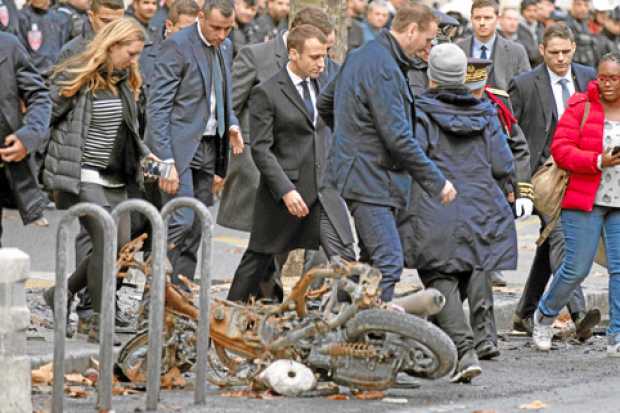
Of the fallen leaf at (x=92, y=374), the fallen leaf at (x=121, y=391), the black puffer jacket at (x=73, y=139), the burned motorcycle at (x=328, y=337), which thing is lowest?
the fallen leaf at (x=92, y=374)

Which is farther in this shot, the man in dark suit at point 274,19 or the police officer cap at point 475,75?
the man in dark suit at point 274,19

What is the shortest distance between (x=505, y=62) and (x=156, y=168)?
3603 mm

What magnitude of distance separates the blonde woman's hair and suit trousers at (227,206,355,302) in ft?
4.52

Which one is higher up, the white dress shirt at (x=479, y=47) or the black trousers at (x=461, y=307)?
the white dress shirt at (x=479, y=47)

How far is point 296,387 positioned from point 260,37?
15445 mm

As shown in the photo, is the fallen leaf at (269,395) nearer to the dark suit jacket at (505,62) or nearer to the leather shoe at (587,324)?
the leather shoe at (587,324)

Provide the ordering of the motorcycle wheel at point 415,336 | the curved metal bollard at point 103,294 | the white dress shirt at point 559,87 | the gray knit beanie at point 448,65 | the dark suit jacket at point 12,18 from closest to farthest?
the curved metal bollard at point 103,294 → the motorcycle wheel at point 415,336 → the gray knit beanie at point 448,65 → the white dress shirt at point 559,87 → the dark suit jacket at point 12,18

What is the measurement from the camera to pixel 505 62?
47.9ft

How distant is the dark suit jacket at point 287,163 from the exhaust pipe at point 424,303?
200 cm

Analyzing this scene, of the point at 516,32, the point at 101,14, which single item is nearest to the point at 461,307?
the point at 101,14

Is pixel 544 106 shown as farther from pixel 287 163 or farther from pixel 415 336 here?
pixel 415 336

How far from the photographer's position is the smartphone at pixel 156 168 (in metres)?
11.8

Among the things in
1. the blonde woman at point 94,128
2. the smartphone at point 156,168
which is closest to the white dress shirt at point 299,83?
the smartphone at point 156,168

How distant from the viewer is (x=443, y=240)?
1102 centimetres
